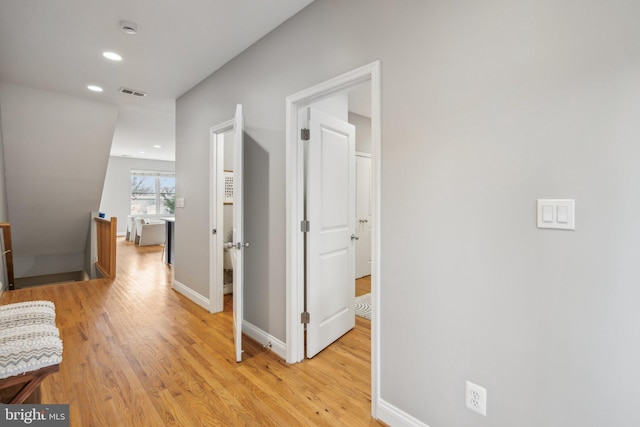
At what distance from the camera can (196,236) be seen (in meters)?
3.76

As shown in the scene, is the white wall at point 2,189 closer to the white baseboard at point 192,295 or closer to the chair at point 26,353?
the white baseboard at point 192,295

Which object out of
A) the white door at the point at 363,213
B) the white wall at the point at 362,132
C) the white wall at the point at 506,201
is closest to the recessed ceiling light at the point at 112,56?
the white wall at the point at 506,201

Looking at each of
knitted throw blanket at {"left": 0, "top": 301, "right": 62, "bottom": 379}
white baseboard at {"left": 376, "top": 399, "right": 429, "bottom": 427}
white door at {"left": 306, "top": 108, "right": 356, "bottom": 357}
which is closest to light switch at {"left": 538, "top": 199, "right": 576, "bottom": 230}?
white baseboard at {"left": 376, "top": 399, "right": 429, "bottom": 427}

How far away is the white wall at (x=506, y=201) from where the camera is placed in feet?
3.53

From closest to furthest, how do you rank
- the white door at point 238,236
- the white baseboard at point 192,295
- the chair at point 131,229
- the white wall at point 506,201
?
the white wall at point 506,201 → the white door at point 238,236 → the white baseboard at point 192,295 → the chair at point 131,229

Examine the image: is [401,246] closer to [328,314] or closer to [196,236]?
[328,314]

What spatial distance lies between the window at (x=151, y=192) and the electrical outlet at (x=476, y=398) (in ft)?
35.3

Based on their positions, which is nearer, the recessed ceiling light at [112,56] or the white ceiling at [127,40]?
the white ceiling at [127,40]

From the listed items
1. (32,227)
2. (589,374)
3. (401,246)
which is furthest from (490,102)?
(32,227)

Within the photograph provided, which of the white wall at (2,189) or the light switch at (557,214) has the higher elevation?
the white wall at (2,189)

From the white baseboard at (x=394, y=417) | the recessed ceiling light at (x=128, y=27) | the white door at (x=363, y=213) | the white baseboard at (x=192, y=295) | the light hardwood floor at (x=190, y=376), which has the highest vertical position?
the recessed ceiling light at (x=128, y=27)

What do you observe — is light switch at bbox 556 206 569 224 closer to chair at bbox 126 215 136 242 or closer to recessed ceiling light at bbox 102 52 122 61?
recessed ceiling light at bbox 102 52 122 61

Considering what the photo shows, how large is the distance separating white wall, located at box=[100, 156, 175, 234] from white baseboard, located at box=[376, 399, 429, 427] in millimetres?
11100

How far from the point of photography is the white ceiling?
2.19m
